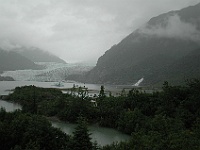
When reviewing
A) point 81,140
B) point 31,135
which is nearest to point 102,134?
point 31,135

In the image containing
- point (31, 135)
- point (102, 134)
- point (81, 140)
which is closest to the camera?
point (81, 140)

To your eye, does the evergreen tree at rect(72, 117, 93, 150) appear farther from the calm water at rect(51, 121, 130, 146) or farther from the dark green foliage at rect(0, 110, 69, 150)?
the calm water at rect(51, 121, 130, 146)

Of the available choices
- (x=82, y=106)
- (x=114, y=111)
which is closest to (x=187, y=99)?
(x=114, y=111)

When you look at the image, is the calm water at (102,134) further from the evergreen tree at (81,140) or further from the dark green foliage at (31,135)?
the evergreen tree at (81,140)

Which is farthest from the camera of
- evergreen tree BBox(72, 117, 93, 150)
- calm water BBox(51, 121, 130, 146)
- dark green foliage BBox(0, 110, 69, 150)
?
calm water BBox(51, 121, 130, 146)

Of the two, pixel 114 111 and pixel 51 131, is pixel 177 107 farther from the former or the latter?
pixel 51 131

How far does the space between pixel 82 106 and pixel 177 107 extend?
83.3ft

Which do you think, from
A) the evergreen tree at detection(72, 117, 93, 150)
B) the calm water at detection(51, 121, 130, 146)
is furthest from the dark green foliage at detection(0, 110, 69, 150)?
the calm water at detection(51, 121, 130, 146)

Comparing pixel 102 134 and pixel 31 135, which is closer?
pixel 31 135

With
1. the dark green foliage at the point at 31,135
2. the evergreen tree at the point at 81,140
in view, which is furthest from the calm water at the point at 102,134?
the evergreen tree at the point at 81,140

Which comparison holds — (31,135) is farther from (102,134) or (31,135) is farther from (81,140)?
(102,134)

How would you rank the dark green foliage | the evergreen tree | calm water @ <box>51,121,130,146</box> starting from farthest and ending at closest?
calm water @ <box>51,121,130,146</box> → the dark green foliage → the evergreen tree

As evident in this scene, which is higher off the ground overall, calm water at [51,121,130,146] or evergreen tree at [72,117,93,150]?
evergreen tree at [72,117,93,150]

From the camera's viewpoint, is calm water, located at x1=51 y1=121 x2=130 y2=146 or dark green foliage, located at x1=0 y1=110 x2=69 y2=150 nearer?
dark green foliage, located at x1=0 y1=110 x2=69 y2=150
